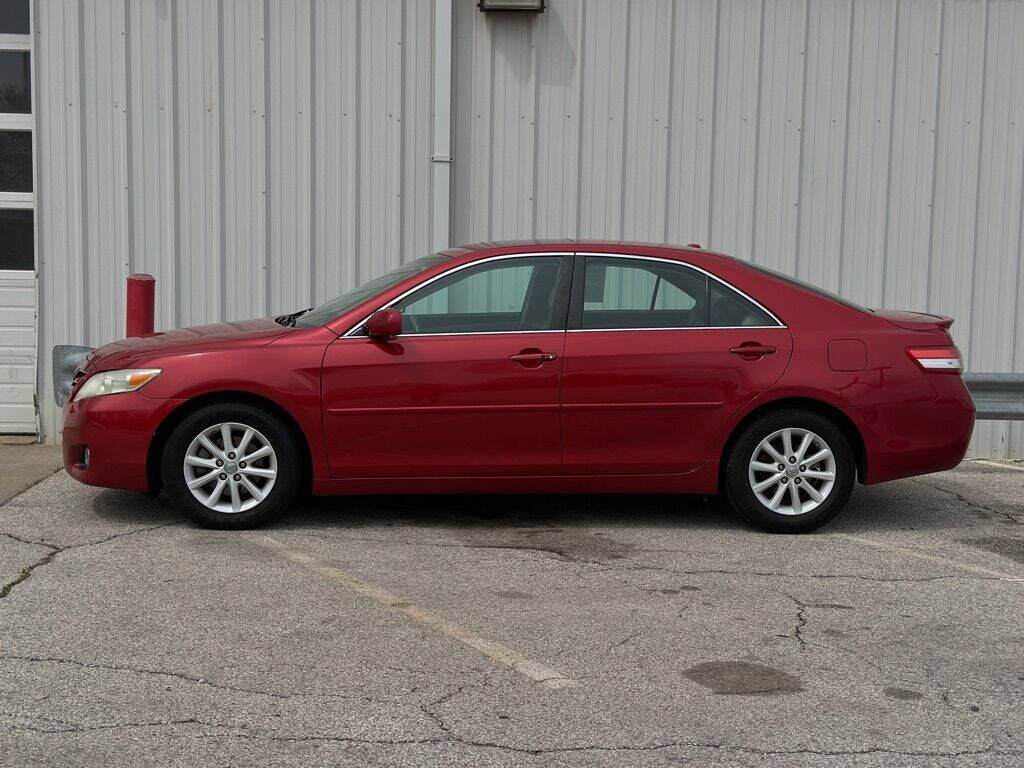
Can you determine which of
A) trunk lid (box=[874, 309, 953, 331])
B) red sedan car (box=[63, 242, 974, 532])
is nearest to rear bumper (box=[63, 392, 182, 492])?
red sedan car (box=[63, 242, 974, 532])

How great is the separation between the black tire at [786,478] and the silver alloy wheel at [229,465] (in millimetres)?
2405

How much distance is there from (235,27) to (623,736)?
7170mm

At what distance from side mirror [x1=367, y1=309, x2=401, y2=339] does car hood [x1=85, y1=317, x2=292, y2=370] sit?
1.66 feet

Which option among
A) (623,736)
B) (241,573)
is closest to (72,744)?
(623,736)

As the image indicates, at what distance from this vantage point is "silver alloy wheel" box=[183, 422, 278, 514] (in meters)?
6.62

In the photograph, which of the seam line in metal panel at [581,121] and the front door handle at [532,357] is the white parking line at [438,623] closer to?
the front door handle at [532,357]

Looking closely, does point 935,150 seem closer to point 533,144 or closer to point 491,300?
point 533,144

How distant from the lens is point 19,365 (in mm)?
9742

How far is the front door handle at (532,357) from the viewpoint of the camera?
6.69m

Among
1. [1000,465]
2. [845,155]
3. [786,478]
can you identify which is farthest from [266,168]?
[1000,465]

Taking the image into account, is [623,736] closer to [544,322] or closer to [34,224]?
[544,322]

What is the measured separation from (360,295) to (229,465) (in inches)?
47.0

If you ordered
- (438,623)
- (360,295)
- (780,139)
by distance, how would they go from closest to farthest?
(438,623) < (360,295) < (780,139)

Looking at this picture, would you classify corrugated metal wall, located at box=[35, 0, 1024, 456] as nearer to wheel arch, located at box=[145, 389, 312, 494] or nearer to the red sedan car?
the red sedan car
